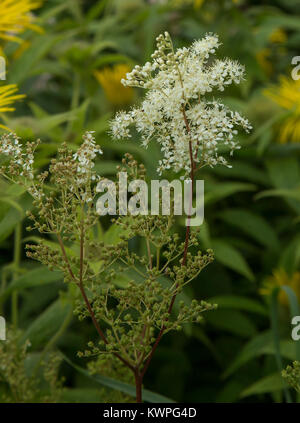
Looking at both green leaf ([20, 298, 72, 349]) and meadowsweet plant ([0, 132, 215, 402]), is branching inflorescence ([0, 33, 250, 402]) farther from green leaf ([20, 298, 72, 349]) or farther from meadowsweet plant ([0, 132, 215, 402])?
green leaf ([20, 298, 72, 349])

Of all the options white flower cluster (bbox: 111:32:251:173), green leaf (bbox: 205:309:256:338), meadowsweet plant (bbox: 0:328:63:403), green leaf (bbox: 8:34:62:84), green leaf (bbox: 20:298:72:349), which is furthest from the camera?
green leaf (bbox: 205:309:256:338)

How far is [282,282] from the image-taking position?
1.27m

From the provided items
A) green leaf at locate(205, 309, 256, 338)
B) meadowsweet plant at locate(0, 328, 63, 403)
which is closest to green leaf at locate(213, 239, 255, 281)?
green leaf at locate(205, 309, 256, 338)

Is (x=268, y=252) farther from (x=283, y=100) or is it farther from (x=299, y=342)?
(x=299, y=342)

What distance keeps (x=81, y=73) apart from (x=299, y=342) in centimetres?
79

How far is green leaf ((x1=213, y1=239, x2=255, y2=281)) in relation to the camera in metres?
1.13

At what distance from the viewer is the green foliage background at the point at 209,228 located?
1012 mm

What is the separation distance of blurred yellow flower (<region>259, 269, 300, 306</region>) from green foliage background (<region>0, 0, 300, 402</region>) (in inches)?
0.9

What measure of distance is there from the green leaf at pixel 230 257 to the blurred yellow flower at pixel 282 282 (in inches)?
4.7

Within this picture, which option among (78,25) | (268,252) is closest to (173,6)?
(78,25)

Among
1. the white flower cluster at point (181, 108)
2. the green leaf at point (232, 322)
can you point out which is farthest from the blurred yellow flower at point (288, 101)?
the white flower cluster at point (181, 108)

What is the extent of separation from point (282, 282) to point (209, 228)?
0.66 feet

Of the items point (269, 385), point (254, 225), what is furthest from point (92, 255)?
point (254, 225)

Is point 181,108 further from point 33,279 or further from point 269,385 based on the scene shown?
point 269,385
